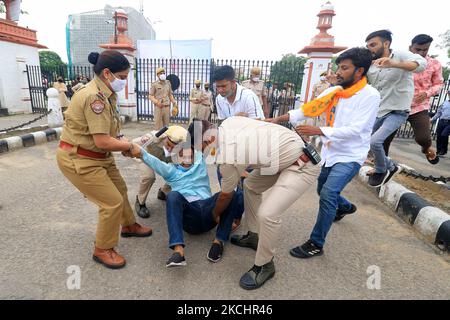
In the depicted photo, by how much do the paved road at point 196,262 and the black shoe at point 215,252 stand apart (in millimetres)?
57

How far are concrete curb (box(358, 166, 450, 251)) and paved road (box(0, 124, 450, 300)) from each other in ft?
0.33

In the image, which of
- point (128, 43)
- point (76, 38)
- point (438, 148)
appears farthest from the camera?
point (76, 38)

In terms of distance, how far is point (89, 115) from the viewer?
1919mm

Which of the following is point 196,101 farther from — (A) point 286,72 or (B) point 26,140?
(B) point 26,140

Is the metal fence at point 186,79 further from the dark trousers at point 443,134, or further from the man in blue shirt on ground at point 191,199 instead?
the man in blue shirt on ground at point 191,199

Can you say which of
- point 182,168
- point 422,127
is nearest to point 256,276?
point 182,168

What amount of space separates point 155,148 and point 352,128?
1.89 meters

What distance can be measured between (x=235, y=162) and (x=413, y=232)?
2.40m

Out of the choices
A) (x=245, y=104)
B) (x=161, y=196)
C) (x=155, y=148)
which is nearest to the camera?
(x=155, y=148)

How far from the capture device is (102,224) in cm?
210

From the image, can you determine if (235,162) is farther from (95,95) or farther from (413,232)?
(413,232)

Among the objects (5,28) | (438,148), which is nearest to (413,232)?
(438,148)
